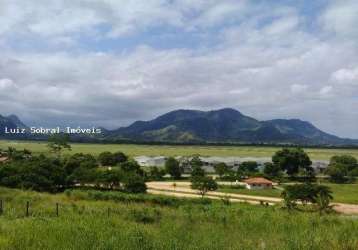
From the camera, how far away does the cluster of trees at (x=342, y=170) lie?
9288 centimetres

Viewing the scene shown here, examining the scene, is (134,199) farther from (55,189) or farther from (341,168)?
(341,168)

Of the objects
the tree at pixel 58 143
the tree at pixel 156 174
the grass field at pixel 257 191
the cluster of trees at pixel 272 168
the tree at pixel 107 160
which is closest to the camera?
the grass field at pixel 257 191

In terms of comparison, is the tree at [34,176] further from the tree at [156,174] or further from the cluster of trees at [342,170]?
the cluster of trees at [342,170]

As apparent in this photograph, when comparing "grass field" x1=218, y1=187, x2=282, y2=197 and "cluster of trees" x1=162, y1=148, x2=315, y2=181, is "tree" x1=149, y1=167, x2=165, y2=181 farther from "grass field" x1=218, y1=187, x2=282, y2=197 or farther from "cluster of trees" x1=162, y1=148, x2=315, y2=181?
"grass field" x1=218, y1=187, x2=282, y2=197

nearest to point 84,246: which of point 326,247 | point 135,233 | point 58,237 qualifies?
point 58,237

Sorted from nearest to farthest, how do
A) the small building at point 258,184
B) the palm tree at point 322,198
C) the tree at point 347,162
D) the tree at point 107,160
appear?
the palm tree at point 322,198
the small building at point 258,184
the tree at point 347,162
the tree at point 107,160

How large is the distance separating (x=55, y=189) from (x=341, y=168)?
62.3 m

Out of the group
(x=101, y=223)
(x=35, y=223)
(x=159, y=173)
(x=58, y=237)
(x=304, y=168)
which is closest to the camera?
(x=58, y=237)

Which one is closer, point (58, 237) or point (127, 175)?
point (58, 237)

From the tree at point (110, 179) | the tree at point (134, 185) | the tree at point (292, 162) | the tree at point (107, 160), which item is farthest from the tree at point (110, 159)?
the tree at point (134, 185)

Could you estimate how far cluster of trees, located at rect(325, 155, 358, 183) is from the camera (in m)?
92.9

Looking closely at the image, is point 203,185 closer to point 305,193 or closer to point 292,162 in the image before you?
point 305,193

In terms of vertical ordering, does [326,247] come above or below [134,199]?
above

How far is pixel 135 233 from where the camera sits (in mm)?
12016
